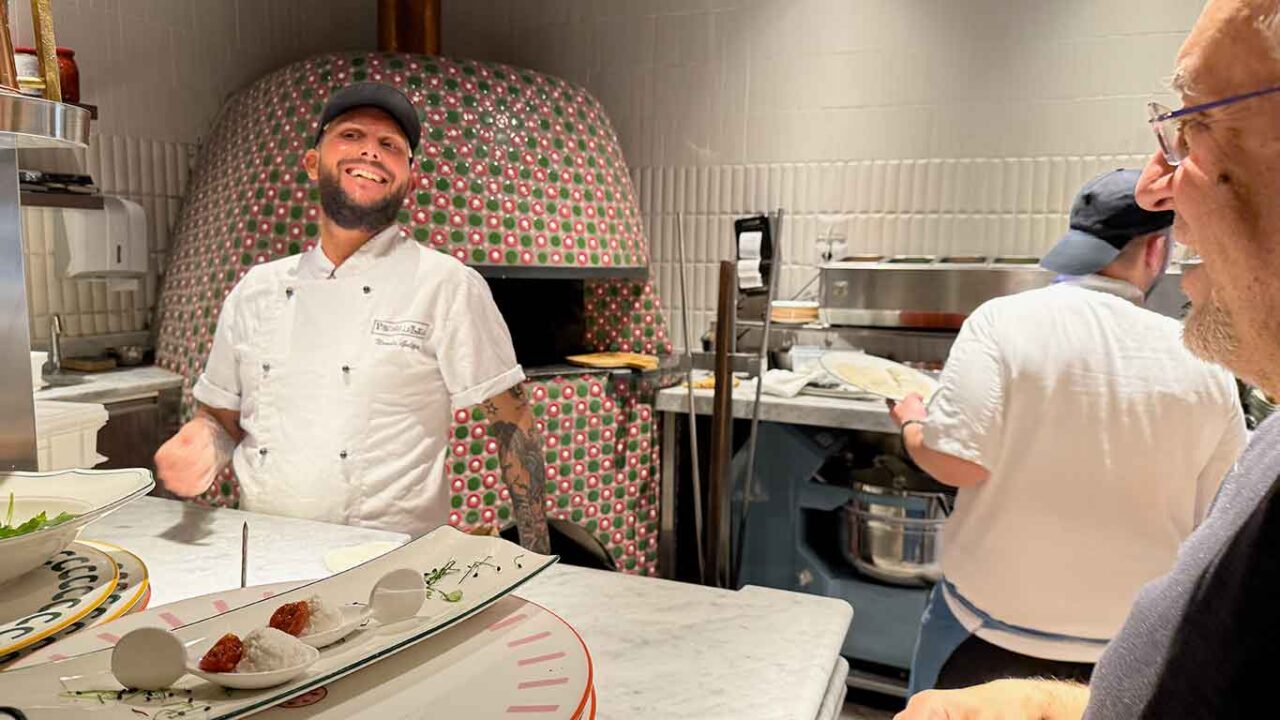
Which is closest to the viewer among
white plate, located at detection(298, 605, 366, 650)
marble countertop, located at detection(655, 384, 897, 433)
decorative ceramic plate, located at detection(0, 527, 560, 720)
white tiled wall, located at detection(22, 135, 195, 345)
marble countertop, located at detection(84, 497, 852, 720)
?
decorative ceramic plate, located at detection(0, 527, 560, 720)

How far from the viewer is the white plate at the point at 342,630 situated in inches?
26.0

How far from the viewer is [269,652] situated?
603 mm

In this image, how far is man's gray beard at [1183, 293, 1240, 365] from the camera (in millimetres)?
724

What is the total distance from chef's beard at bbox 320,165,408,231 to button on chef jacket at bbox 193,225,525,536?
3cm

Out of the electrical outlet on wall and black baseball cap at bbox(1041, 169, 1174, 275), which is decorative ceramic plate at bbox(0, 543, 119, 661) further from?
the electrical outlet on wall

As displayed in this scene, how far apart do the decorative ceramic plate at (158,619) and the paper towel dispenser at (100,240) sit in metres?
2.48

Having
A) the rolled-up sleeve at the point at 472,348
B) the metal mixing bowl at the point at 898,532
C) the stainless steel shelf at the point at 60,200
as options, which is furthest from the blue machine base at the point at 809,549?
the stainless steel shelf at the point at 60,200

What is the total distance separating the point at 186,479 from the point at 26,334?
557mm

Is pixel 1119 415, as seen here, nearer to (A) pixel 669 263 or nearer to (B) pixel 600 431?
(B) pixel 600 431

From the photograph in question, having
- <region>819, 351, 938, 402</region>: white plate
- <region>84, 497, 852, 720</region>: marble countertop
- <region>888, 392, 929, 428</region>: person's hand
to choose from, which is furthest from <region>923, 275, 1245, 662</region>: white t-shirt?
<region>84, 497, 852, 720</region>: marble countertop

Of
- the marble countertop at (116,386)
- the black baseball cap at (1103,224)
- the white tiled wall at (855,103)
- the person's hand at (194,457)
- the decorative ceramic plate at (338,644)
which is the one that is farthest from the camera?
the white tiled wall at (855,103)

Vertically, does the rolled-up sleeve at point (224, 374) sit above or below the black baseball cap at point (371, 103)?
below

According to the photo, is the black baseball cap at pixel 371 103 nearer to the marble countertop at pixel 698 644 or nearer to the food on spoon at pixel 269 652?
the marble countertop at pixel 698 644

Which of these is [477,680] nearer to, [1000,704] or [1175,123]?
[1000,704]
